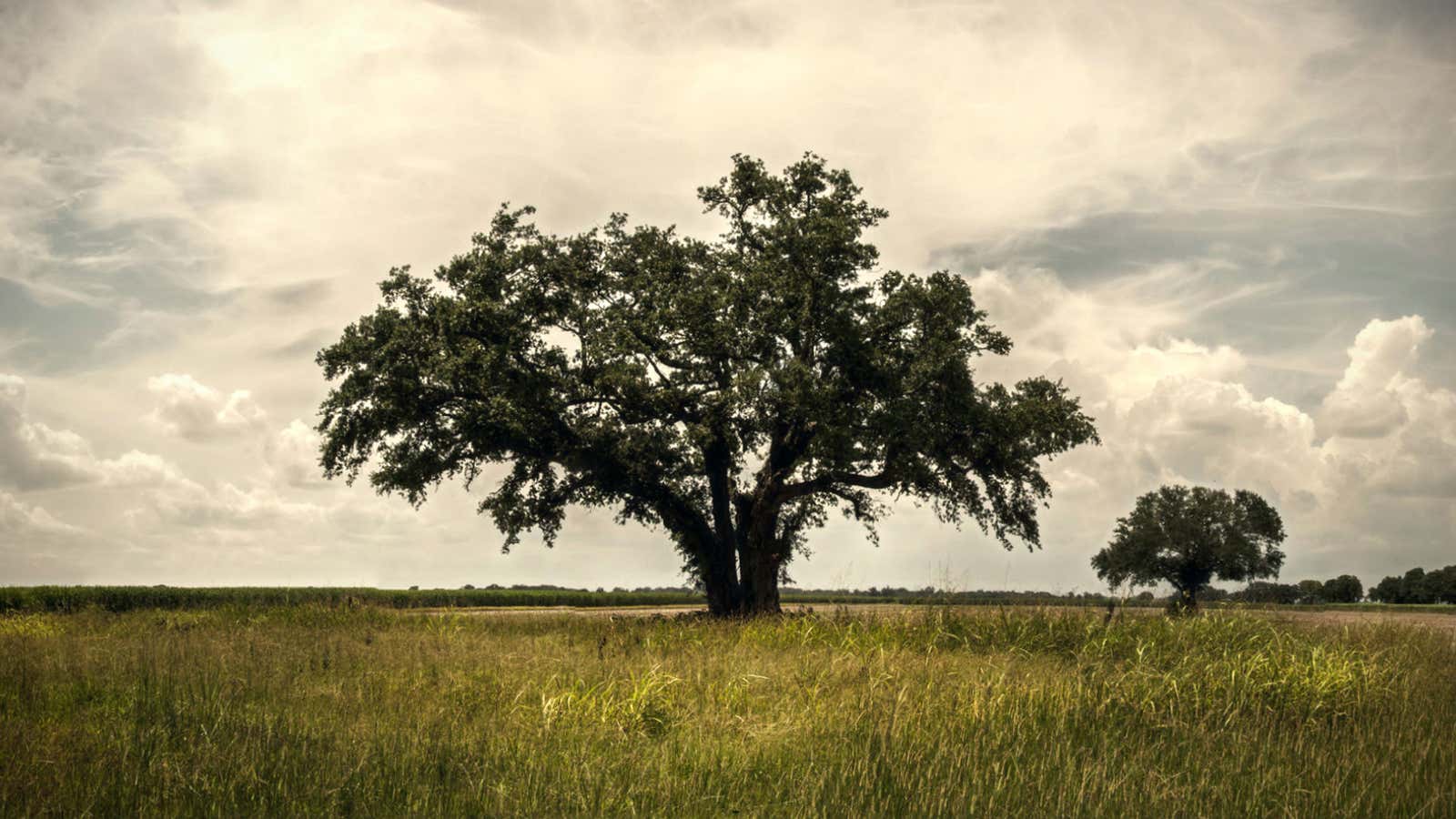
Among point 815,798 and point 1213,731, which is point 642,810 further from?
point 1213,731

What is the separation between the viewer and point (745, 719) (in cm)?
A: 976

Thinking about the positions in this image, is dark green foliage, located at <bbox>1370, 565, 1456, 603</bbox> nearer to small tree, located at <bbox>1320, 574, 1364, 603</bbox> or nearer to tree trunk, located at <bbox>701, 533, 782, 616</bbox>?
small tree, located at <bbox>1320, 574, 1364, 603</bbox>

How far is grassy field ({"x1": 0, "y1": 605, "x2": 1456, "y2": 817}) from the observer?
7.55 metres

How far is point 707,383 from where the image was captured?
87.7 feet

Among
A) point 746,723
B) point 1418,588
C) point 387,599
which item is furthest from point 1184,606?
point 1418,588

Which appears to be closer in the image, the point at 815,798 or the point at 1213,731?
the point at 815,798

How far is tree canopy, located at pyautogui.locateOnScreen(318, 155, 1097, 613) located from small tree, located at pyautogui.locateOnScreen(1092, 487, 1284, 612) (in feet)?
102

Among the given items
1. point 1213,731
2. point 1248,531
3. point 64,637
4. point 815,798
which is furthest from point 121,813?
point 1248,531

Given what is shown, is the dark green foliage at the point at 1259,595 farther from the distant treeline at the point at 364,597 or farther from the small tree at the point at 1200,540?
the small tree at the point at 1200,540

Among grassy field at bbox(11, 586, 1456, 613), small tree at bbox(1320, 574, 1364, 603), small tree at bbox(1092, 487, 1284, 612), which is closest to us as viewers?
grassy field at bbox(11, 586, 1456, 613)

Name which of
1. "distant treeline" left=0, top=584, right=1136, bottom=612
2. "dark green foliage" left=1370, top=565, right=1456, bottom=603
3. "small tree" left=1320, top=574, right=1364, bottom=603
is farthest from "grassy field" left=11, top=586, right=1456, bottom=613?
"dark green foliage" left=1370, top=565, right=1456, bottom=603

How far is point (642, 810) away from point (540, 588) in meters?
63.6

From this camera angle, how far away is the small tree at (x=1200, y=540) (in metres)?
54.2

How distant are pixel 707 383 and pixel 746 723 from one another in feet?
57.3
